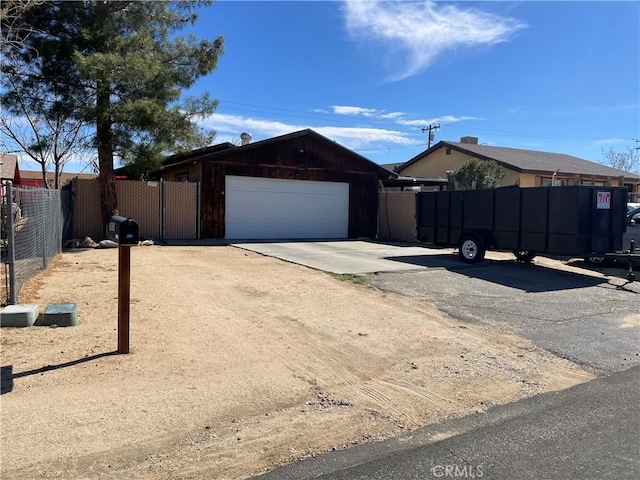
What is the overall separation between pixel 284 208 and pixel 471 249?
30.5 feet

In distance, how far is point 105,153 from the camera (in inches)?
650

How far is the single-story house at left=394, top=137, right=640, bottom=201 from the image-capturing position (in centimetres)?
2611

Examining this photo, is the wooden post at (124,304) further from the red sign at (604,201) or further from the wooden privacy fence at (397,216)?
the wooden privacy fence at (397,216)

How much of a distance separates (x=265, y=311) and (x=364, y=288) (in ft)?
8.80

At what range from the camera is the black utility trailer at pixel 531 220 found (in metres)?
11.5

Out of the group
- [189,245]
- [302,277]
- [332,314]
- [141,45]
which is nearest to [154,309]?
[332,314]

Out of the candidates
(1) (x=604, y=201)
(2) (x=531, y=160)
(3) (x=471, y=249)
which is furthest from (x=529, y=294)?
(2) (x=531, y=160)

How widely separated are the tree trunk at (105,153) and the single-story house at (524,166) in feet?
59.7

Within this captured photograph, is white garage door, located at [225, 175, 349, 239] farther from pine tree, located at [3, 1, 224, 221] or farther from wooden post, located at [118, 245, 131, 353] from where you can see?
wooden post, located at [118, 245, 131, 353]

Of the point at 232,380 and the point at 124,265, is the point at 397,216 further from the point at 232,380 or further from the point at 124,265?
the point at 232,380

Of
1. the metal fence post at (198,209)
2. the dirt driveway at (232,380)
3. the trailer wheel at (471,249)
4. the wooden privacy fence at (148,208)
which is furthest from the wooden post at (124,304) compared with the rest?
the metal fence post at (198,209)

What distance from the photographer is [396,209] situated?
2222 centimetres

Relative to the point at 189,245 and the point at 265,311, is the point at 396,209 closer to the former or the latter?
the point at 189,245

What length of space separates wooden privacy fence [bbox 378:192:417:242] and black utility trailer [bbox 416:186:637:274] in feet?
19.1
